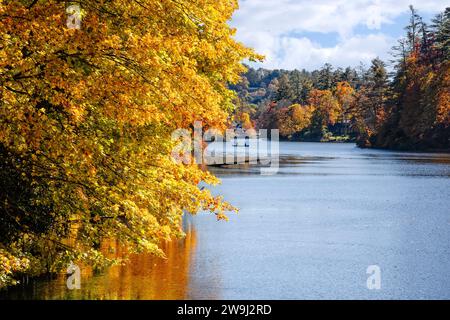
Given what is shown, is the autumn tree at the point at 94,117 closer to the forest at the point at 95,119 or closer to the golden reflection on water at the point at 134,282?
the forest at the point at 95,119

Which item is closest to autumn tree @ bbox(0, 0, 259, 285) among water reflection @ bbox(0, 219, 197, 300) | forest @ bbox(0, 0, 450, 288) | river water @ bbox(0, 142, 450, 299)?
forest @ bbox(0, 0, 450, 288)

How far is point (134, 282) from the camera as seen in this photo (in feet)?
66.3

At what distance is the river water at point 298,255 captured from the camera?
19.7 meters

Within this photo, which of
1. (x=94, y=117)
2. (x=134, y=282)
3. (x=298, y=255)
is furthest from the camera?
(x=298, y=255)

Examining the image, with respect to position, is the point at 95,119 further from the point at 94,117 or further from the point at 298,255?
the point at 298,255

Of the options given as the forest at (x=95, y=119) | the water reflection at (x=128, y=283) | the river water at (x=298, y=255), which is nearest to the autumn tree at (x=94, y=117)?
the forest at (x=95, y=119)

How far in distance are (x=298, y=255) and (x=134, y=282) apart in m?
7.58

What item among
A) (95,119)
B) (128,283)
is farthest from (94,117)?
(128,283)

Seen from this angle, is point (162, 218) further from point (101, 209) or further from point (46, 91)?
point (46, 91)

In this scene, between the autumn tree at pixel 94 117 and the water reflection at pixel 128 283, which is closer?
the autumn tree at pixel 94 117

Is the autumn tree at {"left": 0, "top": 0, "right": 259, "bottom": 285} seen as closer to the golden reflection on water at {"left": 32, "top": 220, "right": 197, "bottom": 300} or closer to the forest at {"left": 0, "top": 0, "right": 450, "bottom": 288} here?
the forest at {"left": 0, "top": 0, "right": 450, "bottom": 288}

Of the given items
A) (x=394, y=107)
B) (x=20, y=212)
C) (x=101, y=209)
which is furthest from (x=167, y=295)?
(x=394, y=107)

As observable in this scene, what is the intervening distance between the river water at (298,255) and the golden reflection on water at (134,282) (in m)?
0.03
